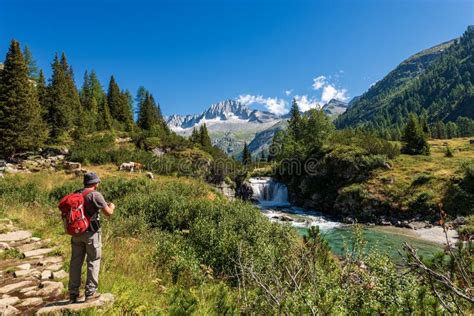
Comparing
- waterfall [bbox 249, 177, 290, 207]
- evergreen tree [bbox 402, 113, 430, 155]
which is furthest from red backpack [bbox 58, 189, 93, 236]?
evergreen tree [bbox 402, 113, 430, 155]

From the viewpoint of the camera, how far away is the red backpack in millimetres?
4707

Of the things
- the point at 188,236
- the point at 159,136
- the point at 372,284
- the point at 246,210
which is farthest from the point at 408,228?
the point at 159,136

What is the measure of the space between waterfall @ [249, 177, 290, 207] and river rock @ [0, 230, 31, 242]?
44.7 meters

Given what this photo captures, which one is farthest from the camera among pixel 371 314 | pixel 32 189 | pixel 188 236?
pixel 32 189

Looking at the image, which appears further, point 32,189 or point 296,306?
point 32,189

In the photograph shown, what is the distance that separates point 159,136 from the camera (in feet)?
142

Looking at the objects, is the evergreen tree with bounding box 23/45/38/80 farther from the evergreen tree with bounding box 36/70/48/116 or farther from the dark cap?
the dark cap

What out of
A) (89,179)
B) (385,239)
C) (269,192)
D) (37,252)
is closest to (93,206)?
(89,179)

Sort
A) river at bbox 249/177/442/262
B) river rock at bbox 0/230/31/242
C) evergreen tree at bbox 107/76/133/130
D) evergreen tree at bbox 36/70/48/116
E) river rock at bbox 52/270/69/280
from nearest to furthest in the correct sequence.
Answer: river rock at bbox 52/270/69/280 → river rock at bbox 0/230/31/242 → river at bbox 249/177/442/262 → evergreen tree at bbox 36/70/48/116 → evergreen tree at bbox 107/76/133/130

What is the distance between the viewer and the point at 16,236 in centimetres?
877

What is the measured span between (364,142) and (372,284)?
46.4 m

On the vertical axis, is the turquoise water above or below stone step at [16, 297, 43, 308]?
below

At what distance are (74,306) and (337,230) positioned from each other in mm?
26987

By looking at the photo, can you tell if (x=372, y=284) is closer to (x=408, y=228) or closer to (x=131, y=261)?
(x=131, y=261)
